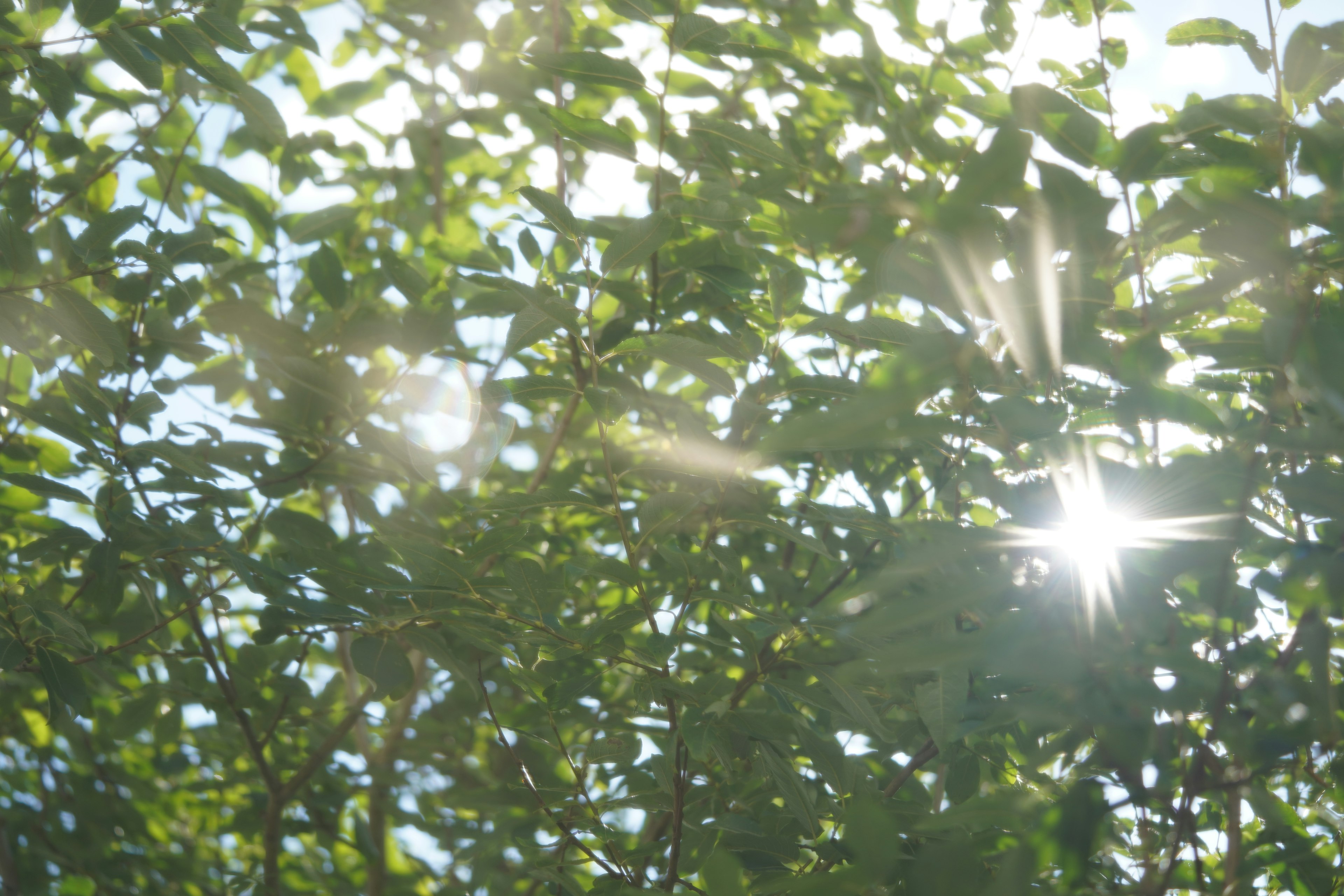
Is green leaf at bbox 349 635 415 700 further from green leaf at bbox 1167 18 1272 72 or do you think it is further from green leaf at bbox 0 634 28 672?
green leaf at bbox 1167 18 1272 72

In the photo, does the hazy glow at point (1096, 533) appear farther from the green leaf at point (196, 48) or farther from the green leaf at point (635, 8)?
the green leaf at point (196, 48)

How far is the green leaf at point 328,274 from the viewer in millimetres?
1719

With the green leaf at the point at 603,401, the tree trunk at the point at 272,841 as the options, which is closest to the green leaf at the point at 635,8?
the green leaf at the point at 603,401

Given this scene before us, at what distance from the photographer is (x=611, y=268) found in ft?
3.83

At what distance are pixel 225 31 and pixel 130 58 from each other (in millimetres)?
147

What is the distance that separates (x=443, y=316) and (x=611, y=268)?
54 centimetres

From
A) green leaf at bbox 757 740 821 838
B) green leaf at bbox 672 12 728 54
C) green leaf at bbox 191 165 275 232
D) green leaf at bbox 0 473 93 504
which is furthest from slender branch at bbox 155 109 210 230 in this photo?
green leaf at bbox 757 740 821 838

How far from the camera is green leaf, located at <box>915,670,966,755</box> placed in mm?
979

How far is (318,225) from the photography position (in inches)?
75.2

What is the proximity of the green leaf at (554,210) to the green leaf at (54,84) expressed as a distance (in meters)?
0.87

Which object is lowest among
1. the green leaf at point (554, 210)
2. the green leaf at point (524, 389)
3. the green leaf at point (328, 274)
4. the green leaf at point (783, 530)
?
the green leaf at point (783, 530)

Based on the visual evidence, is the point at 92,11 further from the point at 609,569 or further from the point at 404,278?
the point at 609,569

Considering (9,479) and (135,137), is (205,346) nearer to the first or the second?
(9,479)

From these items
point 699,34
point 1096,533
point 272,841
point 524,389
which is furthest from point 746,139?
point 272,841
